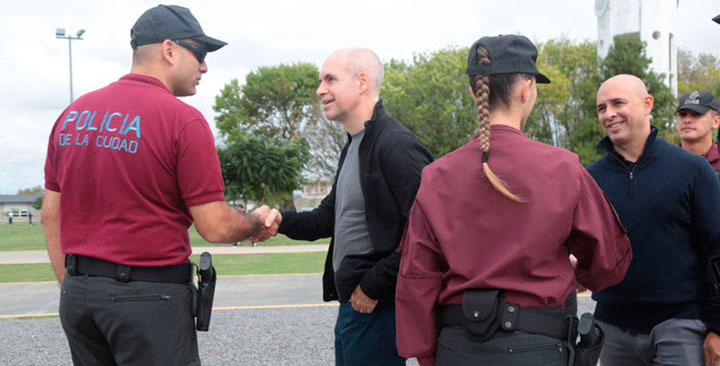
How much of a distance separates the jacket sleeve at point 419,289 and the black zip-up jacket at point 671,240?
1.34 meters

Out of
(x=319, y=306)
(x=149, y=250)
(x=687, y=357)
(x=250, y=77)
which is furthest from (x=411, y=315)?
(x=250, y=77)

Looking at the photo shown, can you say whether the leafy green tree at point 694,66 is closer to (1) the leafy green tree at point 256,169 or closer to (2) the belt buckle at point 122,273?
(1) the leafy green tree at point 256,169

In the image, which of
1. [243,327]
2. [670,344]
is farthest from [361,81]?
[243,327]

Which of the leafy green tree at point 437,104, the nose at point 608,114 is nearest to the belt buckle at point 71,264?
the nose at point 608,114

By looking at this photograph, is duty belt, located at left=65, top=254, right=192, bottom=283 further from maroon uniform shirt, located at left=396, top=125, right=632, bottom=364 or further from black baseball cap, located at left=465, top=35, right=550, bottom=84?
black baseball cap, located at left=465, top=35, right=550, bottom=84

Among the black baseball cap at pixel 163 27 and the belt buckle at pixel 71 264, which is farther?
the black baseball cap at pixel 163 27

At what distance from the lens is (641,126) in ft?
10.9

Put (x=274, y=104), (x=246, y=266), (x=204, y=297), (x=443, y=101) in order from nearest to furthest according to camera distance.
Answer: (x=204, y=297)
(x=246, y=266)
(x=443, y=101)
(x=274, y=104)

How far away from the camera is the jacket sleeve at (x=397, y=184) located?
9.95ft

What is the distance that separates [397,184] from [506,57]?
106 cm

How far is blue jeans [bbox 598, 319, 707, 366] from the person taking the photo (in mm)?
3062

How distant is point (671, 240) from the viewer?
309cm

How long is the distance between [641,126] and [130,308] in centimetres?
267

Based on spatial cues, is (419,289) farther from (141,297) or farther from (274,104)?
(274,104)
